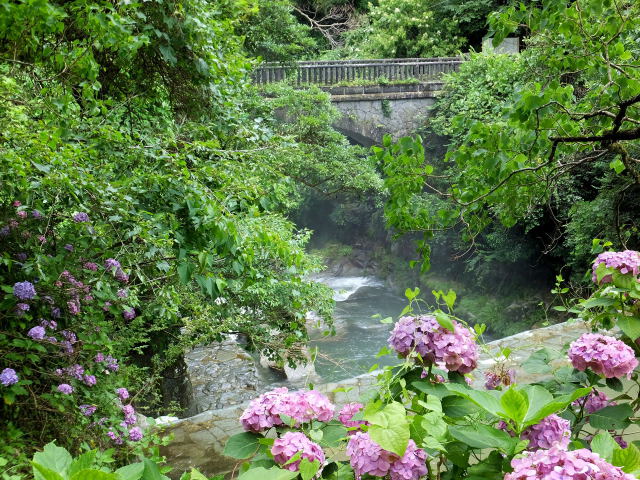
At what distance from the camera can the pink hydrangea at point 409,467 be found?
3.27ft

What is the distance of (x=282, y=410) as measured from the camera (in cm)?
120

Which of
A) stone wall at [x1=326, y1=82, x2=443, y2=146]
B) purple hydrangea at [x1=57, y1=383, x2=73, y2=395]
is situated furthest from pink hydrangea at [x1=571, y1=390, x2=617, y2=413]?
stone wall at [x1=326, y1=82, x2=443, y2=146]

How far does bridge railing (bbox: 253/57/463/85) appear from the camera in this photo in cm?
1238

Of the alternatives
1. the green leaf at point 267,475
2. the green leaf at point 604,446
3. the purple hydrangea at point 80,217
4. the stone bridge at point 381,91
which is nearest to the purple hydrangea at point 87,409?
the purple hydrangea at point 80,217

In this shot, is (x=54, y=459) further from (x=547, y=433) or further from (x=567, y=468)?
(x=547, y=433)

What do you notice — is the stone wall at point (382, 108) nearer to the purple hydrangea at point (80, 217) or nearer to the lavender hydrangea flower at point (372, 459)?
the purple hydrangea at point (80, 217)

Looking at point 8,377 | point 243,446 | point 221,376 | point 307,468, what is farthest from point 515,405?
point 221,376

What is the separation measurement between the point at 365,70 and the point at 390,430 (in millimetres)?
13531

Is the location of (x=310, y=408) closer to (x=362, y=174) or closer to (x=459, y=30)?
(x=362, y=174)

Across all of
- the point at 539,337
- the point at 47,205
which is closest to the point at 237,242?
the point at 47,205

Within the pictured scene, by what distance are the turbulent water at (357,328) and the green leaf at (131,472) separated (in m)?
7.41

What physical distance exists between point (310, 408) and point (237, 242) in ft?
3.83

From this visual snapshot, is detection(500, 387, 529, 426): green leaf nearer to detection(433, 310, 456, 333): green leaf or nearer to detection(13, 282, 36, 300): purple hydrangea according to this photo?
detection(433, 310, 456, 333): green leaf

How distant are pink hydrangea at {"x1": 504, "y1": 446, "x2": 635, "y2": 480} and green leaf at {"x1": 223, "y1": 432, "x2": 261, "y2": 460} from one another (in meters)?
0.62
